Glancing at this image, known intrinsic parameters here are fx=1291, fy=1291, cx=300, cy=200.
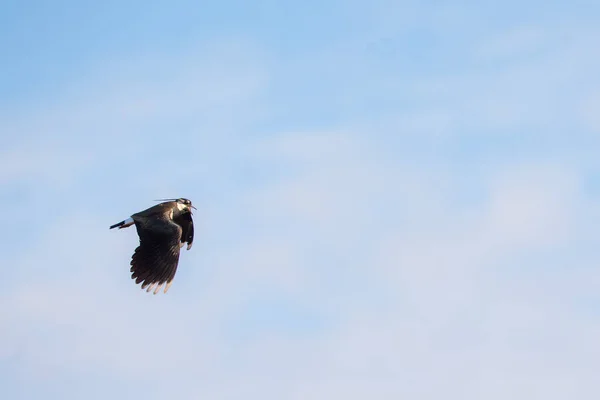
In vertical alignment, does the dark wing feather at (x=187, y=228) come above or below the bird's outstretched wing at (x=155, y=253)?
above

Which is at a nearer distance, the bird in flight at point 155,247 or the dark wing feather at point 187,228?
the bird in flight at point 155,247

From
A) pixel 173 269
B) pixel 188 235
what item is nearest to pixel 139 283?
pixel 173 269

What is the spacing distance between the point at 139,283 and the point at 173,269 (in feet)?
3.94

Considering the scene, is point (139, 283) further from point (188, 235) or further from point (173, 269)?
point (188, 235)

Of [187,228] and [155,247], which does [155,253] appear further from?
[187,228]

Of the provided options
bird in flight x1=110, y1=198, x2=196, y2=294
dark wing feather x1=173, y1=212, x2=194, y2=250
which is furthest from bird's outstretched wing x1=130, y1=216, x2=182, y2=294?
dark wing feather x1=173, y1=212, x2=194, y2=250

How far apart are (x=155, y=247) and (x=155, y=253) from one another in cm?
20

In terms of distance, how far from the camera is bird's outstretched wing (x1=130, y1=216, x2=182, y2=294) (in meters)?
41.0

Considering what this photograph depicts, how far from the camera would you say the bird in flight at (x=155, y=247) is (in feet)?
135

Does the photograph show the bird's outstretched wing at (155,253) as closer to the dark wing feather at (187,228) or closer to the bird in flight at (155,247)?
the bird in flight at (155,247)

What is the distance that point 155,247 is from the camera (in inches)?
1630

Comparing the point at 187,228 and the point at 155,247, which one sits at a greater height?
the point at 187,228

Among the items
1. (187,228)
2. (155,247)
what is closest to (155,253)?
(155,247)

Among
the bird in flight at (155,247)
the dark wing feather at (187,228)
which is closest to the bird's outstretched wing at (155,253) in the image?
the bird in flight at (155,247)
